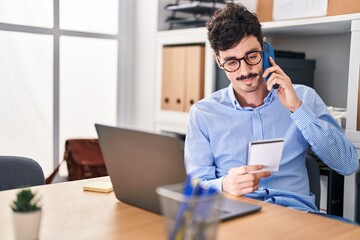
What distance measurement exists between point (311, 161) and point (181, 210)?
1044mm

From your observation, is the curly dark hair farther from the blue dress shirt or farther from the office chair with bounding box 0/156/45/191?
the office chair with bounding box 0/156/45/191

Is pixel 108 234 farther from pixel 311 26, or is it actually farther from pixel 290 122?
pixel 311 26

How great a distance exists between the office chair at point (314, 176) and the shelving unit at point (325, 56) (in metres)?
0.36

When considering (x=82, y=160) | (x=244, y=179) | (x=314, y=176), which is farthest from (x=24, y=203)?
(x=82, y=160)

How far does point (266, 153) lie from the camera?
4.32ft

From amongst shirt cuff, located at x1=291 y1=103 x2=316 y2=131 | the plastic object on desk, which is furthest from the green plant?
shirt cuff, located at x1=291 y1=103 x2=316 y2=131

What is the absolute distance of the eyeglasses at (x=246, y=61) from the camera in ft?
5.57

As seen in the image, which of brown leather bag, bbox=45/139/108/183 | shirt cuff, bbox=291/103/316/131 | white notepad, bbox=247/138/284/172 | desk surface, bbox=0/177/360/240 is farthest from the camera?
brown leather bag, bbox=45/139/108/183

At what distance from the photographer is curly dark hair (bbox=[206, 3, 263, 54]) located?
1700mm

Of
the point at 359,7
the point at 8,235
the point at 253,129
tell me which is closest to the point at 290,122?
the point at 253,129

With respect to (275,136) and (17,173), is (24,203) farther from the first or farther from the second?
(275,136)

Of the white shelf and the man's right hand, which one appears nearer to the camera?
the man's right hand

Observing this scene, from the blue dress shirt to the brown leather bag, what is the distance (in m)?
1.21

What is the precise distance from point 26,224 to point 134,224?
273mm
